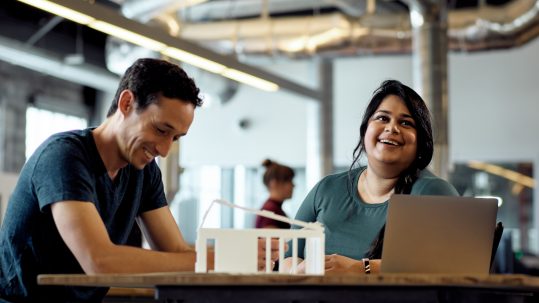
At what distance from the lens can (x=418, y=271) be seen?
225 centimetres

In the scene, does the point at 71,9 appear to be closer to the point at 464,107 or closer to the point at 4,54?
the point at 4,54

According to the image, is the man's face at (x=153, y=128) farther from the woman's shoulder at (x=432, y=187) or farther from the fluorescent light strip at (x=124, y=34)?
the fluorescent light strip at (x=124, y=34)

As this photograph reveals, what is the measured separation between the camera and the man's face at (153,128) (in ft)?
8.29

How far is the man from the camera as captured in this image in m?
2.32

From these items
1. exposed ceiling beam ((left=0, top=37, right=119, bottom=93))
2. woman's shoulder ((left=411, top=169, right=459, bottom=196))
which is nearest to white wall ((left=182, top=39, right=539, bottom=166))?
exposed ceiling beam ((left=0, top=37, right=119, bottom=93))

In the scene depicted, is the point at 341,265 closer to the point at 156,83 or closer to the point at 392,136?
the point at 392,136

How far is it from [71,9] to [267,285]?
342 cm

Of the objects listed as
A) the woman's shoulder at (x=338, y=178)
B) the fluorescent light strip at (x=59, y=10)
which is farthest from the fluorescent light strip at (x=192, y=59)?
the woman's shoulder at (x=338, y=178)

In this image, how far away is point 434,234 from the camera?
88.6 inches

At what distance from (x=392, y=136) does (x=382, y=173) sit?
13cm

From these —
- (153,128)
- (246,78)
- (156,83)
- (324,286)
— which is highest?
(246,78)

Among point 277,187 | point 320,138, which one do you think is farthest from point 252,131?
point 277,187

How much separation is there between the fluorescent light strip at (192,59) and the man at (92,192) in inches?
151

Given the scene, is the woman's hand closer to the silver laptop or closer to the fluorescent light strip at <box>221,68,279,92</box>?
the silver laptop
